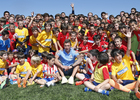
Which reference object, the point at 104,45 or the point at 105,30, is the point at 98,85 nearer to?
the point at 104,45

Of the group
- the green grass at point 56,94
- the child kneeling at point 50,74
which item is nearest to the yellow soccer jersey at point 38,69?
the child kneeling at point 50,74

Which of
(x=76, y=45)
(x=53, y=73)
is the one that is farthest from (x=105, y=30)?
(x=53, y=73)

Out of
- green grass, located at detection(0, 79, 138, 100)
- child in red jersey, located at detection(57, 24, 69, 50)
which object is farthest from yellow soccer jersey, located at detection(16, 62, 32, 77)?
child in red jersey, located at detection(57, 24, 69, 50)

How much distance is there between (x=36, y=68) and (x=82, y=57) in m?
2.07

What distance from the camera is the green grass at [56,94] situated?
3447 mm

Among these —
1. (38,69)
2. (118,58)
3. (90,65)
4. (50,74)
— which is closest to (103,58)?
(118,58)

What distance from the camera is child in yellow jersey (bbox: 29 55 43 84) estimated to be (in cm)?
465

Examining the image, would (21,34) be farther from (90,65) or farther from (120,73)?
→ (120,73)

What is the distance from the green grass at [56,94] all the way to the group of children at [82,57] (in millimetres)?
190

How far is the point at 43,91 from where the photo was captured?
3.94m

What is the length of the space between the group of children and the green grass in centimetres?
19

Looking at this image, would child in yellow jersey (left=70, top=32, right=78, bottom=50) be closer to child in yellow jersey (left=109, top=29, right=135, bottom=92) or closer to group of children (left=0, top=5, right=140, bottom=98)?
group of children (left=0, top=5, right=140, bottom=98)

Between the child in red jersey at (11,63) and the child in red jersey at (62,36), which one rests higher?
the child in red jersey at (62,36)

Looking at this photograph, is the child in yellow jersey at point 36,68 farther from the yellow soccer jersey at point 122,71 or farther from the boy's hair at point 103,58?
the yellow soccer jersey at point 122,71
